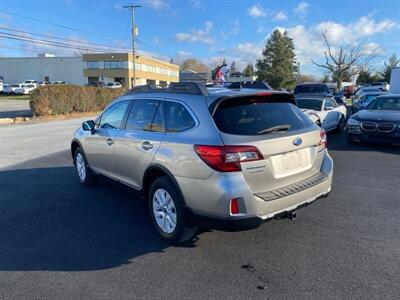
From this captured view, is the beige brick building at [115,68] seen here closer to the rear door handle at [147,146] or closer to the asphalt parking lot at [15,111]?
the asphalt parking lot at [15,111]

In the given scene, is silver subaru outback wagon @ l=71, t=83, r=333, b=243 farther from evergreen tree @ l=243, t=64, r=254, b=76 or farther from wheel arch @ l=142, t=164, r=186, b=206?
evergreen tree @ l=243, t=64, r=254, b=76

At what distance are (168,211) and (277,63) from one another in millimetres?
69429

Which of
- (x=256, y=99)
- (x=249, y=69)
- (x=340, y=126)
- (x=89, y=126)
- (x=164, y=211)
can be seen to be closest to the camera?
(x=256, y=99)

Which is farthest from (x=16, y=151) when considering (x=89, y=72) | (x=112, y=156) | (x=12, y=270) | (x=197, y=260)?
(x=89, y=72)

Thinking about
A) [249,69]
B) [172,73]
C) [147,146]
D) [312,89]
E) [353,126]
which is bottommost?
[353,126]

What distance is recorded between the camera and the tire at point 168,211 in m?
3.75

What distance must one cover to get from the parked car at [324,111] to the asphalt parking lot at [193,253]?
6069mm

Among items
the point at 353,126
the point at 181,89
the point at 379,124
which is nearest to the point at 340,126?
Result: the point at 353,126

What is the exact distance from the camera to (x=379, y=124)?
9281 millimetres

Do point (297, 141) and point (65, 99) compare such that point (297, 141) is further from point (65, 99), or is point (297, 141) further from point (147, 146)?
point (65, 99)

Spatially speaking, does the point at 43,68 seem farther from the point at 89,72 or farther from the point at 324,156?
the point at 324,156

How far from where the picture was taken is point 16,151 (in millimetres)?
10258

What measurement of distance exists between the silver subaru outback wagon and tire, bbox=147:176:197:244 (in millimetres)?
11

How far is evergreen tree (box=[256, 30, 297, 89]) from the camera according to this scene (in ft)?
226
